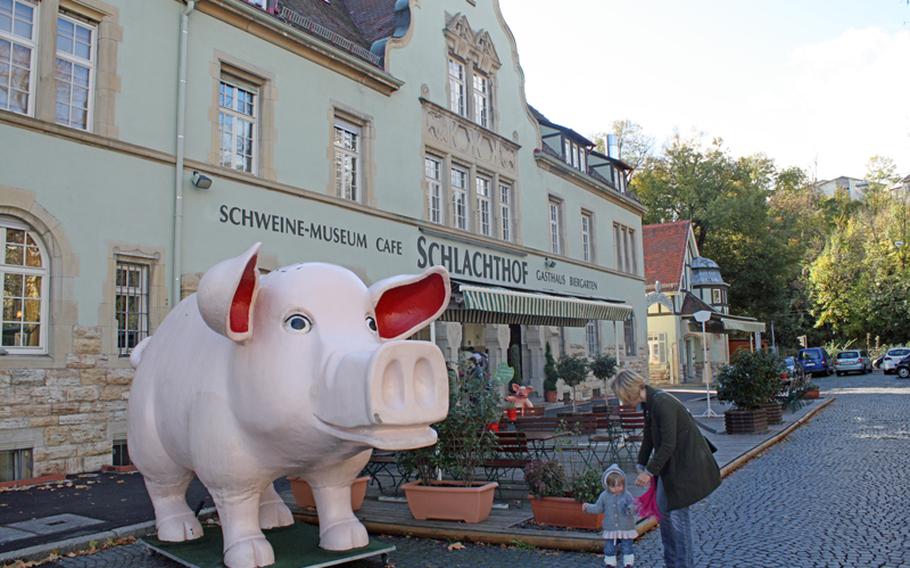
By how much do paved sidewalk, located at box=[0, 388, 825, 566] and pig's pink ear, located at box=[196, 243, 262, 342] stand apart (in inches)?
98.2

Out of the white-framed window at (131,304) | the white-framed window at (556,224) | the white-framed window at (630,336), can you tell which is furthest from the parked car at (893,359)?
the white-framed window at (131,304)

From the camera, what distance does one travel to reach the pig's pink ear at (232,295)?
445cm

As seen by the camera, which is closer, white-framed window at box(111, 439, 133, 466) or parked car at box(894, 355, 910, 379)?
white-framed window at box(111, 439, 133, 466)

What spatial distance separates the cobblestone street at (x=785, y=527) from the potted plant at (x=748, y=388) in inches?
92.3

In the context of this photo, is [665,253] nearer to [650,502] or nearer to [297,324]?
[650,502]

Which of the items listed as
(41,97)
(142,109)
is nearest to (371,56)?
(142,109)

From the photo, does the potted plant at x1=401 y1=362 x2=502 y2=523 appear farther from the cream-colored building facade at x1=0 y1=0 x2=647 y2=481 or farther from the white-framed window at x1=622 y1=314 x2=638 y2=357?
the white-framed window at x1=622 y1=314 x2=638 y2=357

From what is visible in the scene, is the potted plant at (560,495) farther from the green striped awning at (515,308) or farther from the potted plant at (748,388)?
the potted plant at (748,388)

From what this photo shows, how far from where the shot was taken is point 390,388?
4125mm

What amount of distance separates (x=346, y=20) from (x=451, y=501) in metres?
14.2

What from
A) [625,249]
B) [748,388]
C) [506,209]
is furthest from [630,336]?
[748,388]

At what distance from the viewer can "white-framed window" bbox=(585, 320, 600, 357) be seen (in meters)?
26.0

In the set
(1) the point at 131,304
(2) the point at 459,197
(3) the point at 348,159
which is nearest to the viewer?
(1) the point at 131,304

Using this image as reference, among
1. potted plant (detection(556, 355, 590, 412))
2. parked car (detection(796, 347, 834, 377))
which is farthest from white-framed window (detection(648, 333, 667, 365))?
potted plant (detection(556, 355, 590, 412))
